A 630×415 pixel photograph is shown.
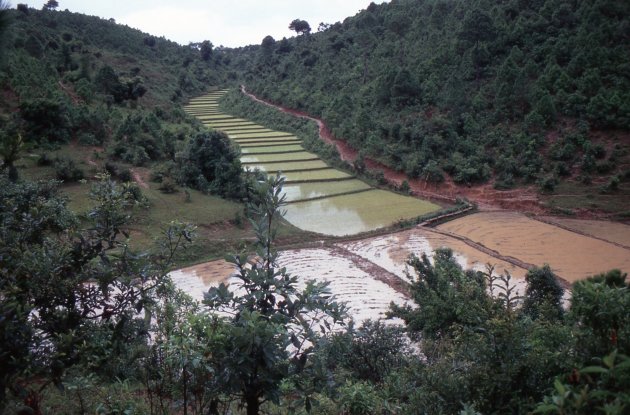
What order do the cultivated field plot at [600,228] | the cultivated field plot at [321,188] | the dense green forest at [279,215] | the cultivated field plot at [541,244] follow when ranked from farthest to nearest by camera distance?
1. the cultivated field plot at [321,188]
2. the cultivated field plot at [600,228]
3. the cultivated field plot at [541,244]
4. the dense green forest at [279,215]

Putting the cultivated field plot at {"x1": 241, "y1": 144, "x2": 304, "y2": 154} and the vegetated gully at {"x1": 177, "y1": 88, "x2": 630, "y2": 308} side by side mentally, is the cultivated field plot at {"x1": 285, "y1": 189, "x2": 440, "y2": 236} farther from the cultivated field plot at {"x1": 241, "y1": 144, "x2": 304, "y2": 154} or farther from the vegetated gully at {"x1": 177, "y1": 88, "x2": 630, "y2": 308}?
the cultivated field plot at {"x1": 241, "y1": 144, "x2": 304, "y2": 154}

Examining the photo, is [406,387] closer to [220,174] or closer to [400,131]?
[220,174]

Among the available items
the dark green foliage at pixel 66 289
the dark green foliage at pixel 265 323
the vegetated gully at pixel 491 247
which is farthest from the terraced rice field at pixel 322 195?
the dark green foliage at pixel 265 323

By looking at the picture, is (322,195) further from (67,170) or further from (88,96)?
(88,96)

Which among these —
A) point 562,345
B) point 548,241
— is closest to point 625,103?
point 548,241

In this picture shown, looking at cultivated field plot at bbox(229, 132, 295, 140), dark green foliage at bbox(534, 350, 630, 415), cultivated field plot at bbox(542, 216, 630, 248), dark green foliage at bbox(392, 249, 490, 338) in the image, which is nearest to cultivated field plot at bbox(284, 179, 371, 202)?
cultivated field plot at bbox(542, 216, 630, 248)

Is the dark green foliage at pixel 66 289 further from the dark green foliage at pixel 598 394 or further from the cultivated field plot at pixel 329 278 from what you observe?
the cultivated field plot at pixel 329 278
